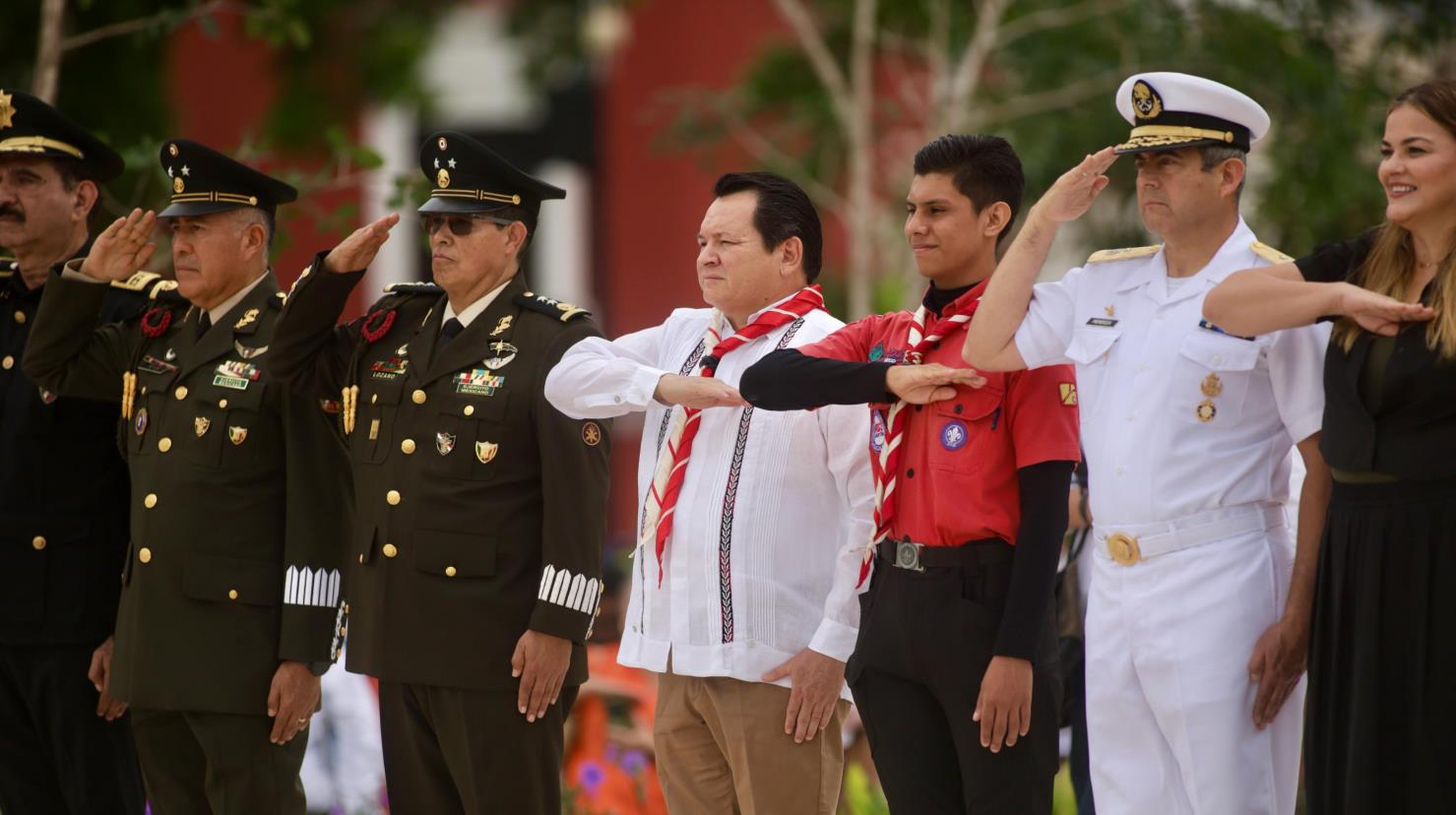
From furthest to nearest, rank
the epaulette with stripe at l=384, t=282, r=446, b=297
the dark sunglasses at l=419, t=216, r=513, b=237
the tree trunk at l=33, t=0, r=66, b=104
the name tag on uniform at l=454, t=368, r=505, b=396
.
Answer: the tree trunk at l=33, t=0, r=66, b=104 → the epaulette with stripe at l=384, t=282, r=446, b=297 → the dark sunglasses at l=419, t=216, r=513, b=237 → the name tag on uniform at l=454, t=368, r=505, b=396

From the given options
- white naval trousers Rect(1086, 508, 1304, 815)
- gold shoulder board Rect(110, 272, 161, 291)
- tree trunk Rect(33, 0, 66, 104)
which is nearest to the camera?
white naval trousers Rect(1086, 508, 1304, 815)

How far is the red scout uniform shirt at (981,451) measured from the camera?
3531mm

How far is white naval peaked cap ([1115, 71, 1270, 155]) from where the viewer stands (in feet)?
11.5

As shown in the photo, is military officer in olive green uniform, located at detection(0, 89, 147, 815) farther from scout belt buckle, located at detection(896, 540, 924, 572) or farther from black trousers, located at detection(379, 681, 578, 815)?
scout belt buckle, located at detection(896, 540, 924, 572)

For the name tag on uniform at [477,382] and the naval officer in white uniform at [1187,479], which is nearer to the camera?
the naval officer in white uniform at [1187,479]

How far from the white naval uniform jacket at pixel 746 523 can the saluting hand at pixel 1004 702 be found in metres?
0.51

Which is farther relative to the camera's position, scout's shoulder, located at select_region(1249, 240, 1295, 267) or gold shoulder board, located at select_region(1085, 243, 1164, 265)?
gold shoulder board, located at select_region(1085, 243, 1164, 265)

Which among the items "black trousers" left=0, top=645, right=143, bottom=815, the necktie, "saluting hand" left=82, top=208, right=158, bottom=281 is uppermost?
"saluting hand" left=82, top=208, right=158, bottom=281

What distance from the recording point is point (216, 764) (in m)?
4.32

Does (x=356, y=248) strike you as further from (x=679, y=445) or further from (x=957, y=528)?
(x=957, y=528)

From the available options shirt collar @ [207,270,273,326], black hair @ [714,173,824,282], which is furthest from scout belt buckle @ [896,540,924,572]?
shirt collar @ [207,270,273,326]

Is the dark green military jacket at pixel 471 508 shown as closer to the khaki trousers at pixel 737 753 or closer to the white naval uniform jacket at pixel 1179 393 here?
the khaki trousers at pixel 737 753

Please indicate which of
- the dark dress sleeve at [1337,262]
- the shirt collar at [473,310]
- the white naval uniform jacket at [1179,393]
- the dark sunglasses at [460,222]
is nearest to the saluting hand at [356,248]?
the dark sunglasses at [460,222]

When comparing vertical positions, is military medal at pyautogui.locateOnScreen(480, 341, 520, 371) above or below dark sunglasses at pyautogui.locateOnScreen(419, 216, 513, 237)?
below
